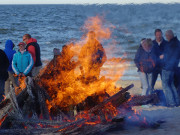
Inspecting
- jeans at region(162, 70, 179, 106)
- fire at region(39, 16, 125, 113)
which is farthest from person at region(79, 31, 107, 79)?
jeans at region(162, 70, 179, 106)

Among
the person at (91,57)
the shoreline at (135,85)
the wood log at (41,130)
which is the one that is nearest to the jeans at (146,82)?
the person at (91,57)

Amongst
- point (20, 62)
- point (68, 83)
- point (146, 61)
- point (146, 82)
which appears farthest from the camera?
point (146, 82)

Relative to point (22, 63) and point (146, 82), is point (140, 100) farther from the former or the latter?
point (22, 63)

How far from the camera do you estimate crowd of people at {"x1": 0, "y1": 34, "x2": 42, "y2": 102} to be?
27.7ft

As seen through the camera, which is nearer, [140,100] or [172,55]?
[140,100]

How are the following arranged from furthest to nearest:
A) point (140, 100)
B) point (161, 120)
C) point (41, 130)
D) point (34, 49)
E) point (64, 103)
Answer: point (34, 49)
point (161, 120)
point (140, 100)
point (64, 103)
point (41, 130)

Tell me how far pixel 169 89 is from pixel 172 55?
975 mm

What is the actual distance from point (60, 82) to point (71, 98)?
0.39 metres

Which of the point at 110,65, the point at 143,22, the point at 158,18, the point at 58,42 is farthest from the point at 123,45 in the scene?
the point at 158,18

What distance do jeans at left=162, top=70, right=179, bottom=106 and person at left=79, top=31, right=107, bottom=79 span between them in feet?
5.91

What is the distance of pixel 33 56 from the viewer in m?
9.60

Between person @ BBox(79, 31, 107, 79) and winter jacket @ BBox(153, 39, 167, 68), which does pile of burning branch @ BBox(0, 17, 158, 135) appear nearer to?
person @ BBox(79, 31, 107, 79)

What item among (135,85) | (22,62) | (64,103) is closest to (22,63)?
(22,62)

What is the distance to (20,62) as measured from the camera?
8961 millimetres
